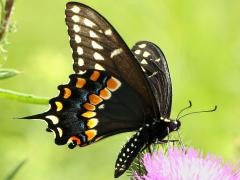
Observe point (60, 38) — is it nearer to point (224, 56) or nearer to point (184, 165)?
point (224, 56)

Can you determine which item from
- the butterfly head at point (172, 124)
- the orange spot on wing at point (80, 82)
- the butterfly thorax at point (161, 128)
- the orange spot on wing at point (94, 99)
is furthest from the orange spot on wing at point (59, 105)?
the butterfly head at point (172, 124)

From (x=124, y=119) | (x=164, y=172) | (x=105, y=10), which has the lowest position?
(x=164, y=172)

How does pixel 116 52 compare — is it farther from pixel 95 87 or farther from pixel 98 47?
pixel 95 87

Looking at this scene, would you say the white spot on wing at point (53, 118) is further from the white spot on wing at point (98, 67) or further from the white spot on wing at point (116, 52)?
the white spot on wing at point (116, 52)

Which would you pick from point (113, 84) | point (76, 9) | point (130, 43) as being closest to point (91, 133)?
point (113, 84)

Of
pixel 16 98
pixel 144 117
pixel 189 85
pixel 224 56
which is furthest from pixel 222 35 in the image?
pixel 16 98

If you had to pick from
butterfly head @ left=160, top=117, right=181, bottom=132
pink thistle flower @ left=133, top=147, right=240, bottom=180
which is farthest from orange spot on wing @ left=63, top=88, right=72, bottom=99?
butterfly head @ left=160, top=117, right=181, bottom=132

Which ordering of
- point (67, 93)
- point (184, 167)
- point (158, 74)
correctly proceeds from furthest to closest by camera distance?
point (158, 74) → point (67, 93) → point (184, 167)
